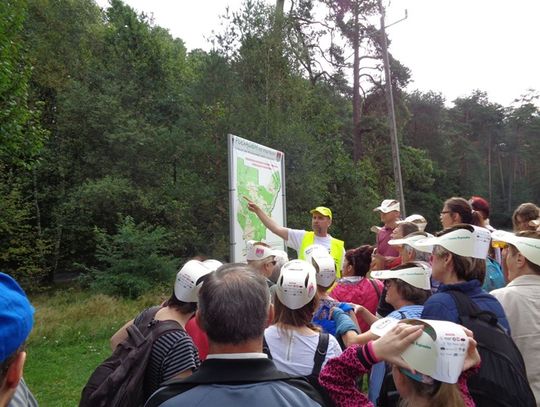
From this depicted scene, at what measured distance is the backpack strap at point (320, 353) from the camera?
2.28m

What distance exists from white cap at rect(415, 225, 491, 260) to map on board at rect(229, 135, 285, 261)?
123 inches

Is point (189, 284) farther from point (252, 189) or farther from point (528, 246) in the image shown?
point (252, 189)

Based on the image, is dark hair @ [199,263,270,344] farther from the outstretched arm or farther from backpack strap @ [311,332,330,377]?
the outstretched arm

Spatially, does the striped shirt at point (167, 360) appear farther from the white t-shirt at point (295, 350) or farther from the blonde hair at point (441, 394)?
the blonde hair at point (441, 394)

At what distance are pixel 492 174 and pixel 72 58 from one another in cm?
5010

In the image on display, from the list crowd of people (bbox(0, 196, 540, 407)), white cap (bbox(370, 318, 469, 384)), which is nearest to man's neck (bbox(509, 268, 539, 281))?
crowd of people (bbox(0, 196, 540, 407))

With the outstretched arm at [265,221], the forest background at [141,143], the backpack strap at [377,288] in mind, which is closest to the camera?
the backpack strap at [377,288]

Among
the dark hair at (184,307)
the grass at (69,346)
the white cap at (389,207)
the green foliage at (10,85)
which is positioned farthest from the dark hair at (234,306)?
the green foliage at (10,85)

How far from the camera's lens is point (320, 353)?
2.32m

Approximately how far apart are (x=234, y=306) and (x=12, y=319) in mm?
682

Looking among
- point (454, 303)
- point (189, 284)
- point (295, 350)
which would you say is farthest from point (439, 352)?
point (189, 284)

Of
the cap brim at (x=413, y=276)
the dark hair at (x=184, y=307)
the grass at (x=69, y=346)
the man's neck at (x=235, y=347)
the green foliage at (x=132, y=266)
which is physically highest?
the cap brim at (x=413, y=276)

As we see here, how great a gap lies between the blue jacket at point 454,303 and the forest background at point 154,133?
1119 cm

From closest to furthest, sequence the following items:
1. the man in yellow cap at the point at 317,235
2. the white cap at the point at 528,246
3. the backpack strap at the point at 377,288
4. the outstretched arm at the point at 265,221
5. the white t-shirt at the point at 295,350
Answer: the white t-shirt at the point at 295,350 → the white cap at the point at 528,246 → the backpack strap at the point at 377,288 → the man in yellow cap at the point at 317,235 → the outstretched arm at the point at 265,221
